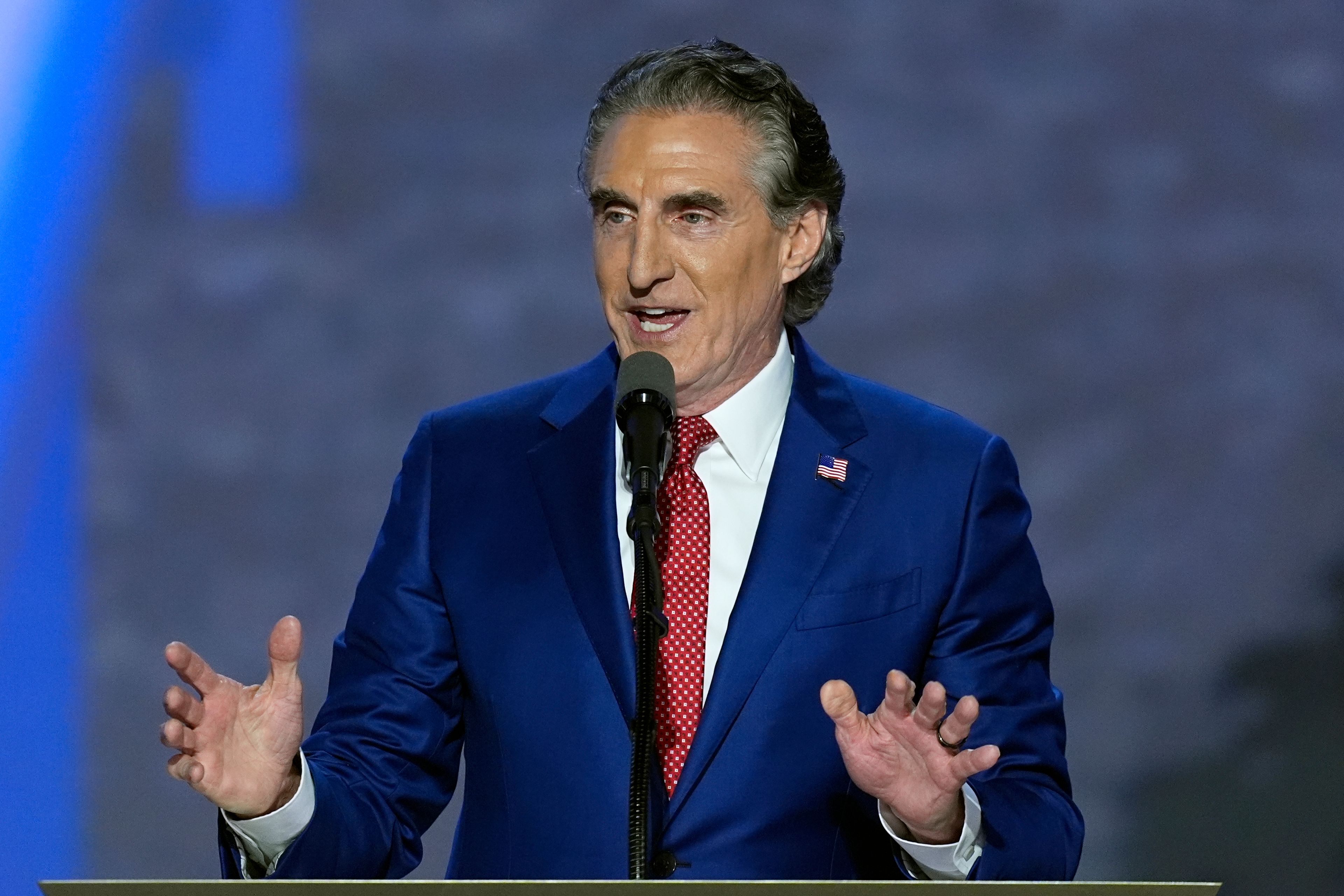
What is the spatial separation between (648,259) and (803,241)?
356 millimetres

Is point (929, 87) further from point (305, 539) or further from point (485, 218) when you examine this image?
point (305, 539)

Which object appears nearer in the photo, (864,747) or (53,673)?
(864,747)

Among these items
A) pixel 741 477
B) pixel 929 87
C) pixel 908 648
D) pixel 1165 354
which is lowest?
pixel 908 648

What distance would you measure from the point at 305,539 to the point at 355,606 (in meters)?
1.09

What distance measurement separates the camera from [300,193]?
331 centimetres

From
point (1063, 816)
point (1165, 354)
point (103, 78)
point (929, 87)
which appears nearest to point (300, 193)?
point (103, 78)

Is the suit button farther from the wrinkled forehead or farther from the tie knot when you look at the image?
the wrinkled forehead

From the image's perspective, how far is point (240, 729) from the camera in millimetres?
1653

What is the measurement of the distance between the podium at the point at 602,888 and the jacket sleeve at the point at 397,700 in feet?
2.42

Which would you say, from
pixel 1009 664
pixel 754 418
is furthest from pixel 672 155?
pixel 1009 664

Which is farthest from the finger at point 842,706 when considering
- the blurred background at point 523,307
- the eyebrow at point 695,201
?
the blurred background at point 523,307

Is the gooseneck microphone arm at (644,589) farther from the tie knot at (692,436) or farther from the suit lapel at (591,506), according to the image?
the tie knot at (692,436)

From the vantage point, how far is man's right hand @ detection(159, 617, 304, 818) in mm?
1596

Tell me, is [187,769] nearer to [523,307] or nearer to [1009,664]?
[1009,664]
